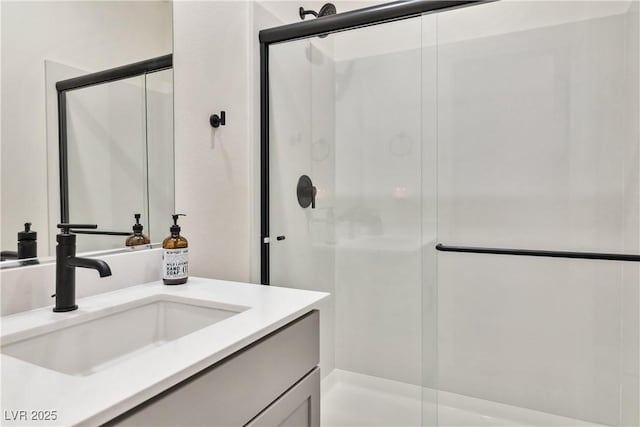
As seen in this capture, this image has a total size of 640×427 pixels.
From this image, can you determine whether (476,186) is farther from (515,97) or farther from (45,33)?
(45,33)

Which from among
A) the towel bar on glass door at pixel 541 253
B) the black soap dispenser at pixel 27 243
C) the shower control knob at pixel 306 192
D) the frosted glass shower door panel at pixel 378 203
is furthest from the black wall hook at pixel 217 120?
the towel bar on glass door at pixel 541 253

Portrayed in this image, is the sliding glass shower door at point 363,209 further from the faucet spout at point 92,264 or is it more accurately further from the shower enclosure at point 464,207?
the faucet spout at point 92,264

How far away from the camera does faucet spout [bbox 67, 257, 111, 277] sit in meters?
0.79

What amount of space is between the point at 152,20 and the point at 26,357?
0.97 metres

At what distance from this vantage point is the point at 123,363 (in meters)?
0.63

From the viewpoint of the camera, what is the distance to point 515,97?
1.81 m

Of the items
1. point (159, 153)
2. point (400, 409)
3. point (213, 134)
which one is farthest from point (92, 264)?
point (400, 409)

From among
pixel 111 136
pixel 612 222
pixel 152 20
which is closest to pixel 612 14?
pixel 612 222

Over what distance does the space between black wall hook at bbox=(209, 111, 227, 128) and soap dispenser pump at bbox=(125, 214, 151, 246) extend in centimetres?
41

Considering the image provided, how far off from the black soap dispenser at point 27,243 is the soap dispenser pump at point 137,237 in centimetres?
27

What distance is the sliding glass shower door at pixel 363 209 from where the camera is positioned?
1.80 meters

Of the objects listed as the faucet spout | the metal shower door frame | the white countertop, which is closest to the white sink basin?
the white countertop

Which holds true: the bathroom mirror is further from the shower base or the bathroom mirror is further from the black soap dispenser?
the shower base

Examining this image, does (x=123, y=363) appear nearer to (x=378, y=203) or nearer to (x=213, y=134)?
(x=213, y=134)
